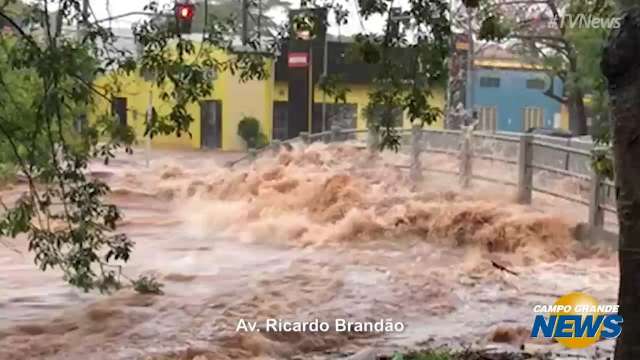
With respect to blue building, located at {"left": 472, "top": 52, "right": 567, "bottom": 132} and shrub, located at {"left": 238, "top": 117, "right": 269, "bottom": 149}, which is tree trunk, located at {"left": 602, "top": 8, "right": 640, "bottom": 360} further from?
blue building, located at {"left": 472, "top": 52, "right": 567, "bottom": 132}

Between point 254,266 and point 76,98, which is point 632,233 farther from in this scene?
point 254,266

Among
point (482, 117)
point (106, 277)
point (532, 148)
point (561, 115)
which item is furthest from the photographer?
point (561, 115)

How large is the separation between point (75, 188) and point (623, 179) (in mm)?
4293

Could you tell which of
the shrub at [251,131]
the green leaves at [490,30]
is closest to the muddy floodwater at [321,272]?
the green leaves at [490,30]

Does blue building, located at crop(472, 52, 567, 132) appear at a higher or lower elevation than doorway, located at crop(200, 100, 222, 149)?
higher

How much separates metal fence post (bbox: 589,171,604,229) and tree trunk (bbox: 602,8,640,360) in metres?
8.74

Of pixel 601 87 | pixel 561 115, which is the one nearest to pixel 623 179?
pixel 601 87

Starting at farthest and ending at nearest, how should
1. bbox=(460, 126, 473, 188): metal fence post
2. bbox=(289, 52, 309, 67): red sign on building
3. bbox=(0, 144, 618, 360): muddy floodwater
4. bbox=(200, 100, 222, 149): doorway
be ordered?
bbox=(200, 100, 222, 149): doorway < bbox=(289, 52, 309, 67): red sign on building < bbox=(460, 126, 473, 188): metal fence post < bbox=(0, 144, 618, 360): muddy floodwater

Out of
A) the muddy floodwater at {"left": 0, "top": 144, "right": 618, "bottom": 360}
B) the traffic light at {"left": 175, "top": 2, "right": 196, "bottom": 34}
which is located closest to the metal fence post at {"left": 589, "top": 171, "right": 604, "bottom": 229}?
the muddy floodwater at {"left": 0, "top": 144, "right": 618, "bottom": 360}

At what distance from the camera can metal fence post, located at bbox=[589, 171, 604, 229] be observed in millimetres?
12133

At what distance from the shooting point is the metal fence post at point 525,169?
47.7ft

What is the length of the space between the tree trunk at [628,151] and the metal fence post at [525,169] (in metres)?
11.1

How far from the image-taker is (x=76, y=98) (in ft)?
19.6

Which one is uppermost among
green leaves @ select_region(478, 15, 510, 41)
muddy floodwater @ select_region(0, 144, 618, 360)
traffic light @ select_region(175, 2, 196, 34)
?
traffic light @ select_region(175, 2, 196, 34)
